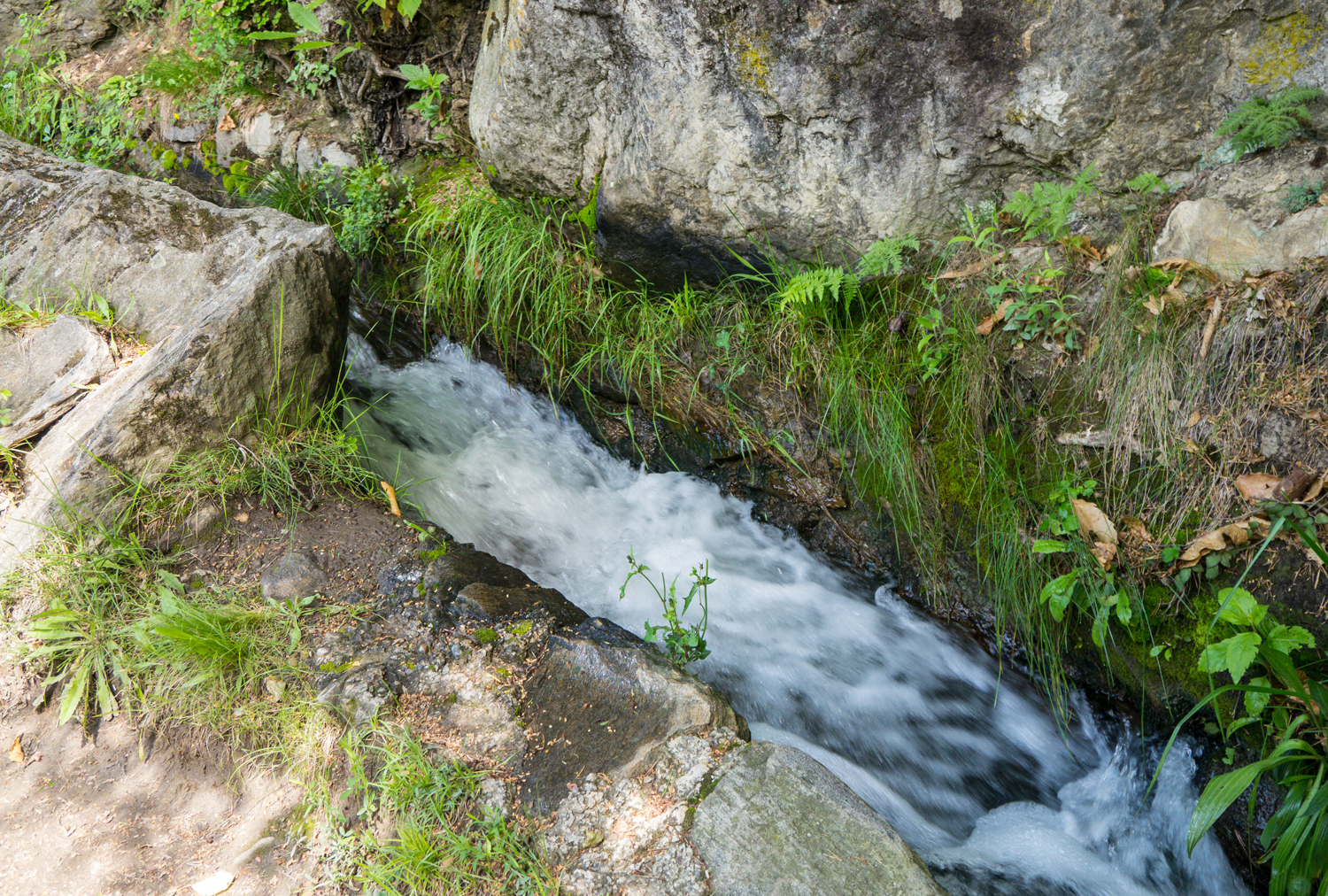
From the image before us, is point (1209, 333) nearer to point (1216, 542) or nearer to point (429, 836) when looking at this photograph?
point (1216, 542)

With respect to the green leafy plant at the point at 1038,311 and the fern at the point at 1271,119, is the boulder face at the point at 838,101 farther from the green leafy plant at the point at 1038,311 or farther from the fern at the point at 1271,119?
the green leafy plant at the point at 1038,311

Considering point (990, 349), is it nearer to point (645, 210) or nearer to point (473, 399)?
point (645, 210)

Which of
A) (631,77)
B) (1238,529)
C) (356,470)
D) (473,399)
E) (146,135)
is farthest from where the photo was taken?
(146,135)

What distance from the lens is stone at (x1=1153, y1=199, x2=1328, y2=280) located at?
8.17 ft

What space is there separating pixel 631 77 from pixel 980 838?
3.64 metres

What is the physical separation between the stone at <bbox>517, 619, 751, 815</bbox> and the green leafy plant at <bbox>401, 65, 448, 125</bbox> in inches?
149

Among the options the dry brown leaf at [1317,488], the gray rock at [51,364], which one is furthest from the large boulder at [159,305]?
the dry brown leaf at [1317,488]

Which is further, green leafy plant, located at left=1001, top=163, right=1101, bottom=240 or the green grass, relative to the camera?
green leafy plant, located at left=1001, top=163, right=1101, bottom=240

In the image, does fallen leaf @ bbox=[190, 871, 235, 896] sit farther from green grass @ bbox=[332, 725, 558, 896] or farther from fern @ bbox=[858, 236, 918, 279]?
fern @ bbox=[858, 236, 918, 279]

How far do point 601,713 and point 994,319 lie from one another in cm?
219

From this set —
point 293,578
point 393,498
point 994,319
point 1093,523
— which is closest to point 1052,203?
point 994,319

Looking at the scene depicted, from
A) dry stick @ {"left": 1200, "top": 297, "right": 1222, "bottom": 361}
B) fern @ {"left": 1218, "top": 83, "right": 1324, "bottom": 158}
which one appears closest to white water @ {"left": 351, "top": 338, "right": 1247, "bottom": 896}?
dry stick @ {"left": 1200, "top": 297, "right": 1222, "bottom": 361}

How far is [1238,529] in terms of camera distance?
2.35 m

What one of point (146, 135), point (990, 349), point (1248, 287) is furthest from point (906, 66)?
point (146, 135)
